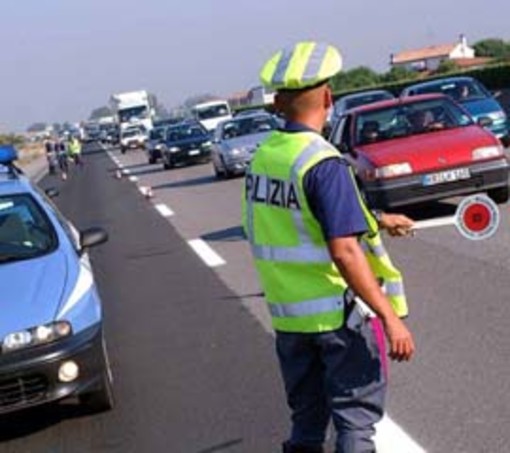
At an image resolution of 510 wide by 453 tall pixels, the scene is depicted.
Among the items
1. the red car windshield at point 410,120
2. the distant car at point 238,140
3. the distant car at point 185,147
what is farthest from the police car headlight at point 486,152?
the distant car at point 185,147

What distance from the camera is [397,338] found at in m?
3.37

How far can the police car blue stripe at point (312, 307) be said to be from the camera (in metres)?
3.50

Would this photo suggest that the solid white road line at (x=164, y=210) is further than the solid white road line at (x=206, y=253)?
Yes

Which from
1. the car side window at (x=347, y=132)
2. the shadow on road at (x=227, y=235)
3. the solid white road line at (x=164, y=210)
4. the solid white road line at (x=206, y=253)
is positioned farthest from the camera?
the solid white road line at (x=164, y=210)

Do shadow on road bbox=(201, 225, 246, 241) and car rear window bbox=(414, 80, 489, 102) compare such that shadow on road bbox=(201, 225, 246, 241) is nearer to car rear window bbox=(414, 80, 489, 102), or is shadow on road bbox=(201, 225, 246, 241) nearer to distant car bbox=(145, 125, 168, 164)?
car rear window bbox=(414, 80, 489, 102)

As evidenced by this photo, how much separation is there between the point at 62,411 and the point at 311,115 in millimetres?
3457

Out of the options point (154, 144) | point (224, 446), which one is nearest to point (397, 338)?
point (224, 446)

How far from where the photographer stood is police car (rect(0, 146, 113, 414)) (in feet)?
18.7

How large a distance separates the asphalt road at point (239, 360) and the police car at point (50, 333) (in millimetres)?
273

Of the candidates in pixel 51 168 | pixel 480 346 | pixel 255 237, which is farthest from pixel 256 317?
pixel 51 168

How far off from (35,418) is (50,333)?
775 millimetres

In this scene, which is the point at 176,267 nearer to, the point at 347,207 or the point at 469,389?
the point at 469,389

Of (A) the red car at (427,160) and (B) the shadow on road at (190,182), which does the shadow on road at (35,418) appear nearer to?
(A) the red car at (427,160)

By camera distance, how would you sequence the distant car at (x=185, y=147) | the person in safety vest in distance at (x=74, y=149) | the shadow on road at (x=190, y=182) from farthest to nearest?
the person in safety vest in distance at (x=74, y=149), the distant car at (x=185, y=147), the shadow on road at (x=190, y=182)
